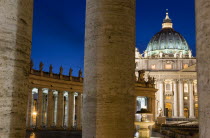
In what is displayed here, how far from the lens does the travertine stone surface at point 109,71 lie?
560 inches

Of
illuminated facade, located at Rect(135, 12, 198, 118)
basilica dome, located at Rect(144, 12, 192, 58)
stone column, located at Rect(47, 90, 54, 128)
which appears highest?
basilica dome, located at Rect(144, 12, 192, 58)

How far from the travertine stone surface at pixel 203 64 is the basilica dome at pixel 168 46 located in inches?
3981

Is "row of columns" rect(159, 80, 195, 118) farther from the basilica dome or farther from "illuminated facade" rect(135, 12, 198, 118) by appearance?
the basilica dome

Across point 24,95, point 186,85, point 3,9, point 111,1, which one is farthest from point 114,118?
point 186,85

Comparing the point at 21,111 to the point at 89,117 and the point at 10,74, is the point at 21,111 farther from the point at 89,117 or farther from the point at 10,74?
the point at 89,117

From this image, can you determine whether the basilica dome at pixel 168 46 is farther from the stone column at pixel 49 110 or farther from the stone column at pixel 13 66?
the stone column at pixel 13 66

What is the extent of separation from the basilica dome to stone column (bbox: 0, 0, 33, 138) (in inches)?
3996

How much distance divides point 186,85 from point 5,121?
92.5m

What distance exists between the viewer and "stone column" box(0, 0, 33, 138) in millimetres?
8164

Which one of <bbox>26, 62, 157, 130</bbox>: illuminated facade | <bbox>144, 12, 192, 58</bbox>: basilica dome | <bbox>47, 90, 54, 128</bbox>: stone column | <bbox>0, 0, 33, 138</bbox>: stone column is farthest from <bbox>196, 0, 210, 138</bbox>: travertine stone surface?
<bbox>144, 12, 192, 58</bbox>: basilica dome

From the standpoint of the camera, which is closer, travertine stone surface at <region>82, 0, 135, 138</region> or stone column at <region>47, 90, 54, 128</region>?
travertine stone surface at <region>82, 0, 135, 138</region>

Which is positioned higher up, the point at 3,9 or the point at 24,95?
the point at 3,9

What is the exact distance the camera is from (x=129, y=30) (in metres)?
15.0

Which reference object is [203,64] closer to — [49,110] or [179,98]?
[49,110]
